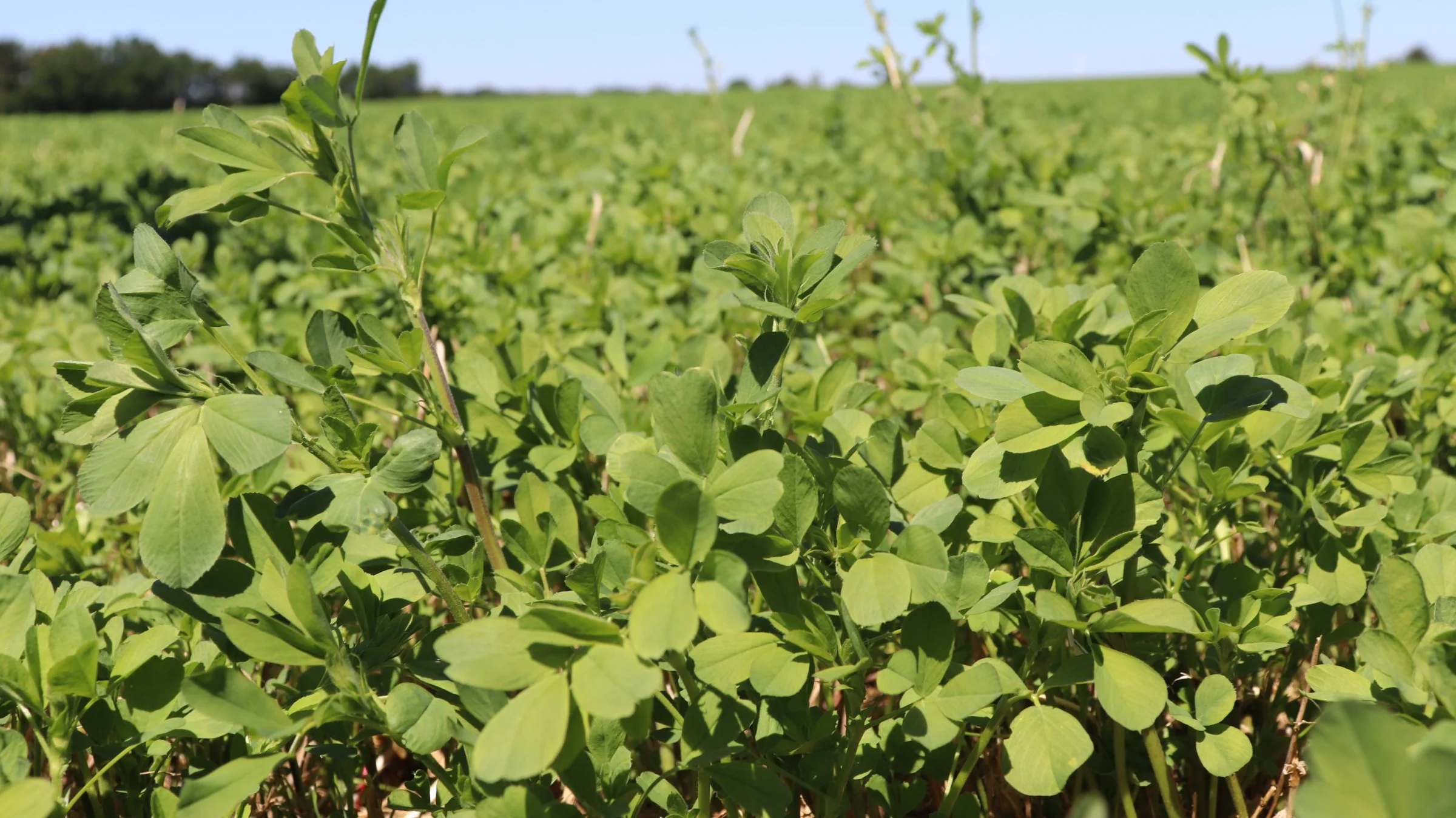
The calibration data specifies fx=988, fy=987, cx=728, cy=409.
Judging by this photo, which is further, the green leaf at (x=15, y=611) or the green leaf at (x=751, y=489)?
the green leaf at (x=15, y=611)

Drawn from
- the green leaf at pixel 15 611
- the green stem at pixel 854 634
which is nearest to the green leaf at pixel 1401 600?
the green stem at pixel 854 634

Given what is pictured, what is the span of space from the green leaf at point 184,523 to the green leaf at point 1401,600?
1.14m

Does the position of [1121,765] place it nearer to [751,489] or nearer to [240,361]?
[751,489]

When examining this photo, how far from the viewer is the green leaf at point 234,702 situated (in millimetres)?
873

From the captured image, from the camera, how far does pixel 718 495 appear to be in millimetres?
965

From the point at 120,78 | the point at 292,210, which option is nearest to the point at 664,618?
the point at 292,210

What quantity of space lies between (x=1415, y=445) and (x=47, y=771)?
2317 mm

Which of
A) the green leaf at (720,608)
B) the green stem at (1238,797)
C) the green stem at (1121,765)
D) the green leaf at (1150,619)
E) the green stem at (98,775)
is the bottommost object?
the green stem at (1238,797)

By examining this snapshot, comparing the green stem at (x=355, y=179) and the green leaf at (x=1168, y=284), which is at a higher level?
the green stem at (x=355, y=179)

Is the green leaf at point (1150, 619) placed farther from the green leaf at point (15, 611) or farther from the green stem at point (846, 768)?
the green leaf at point (15, 611)

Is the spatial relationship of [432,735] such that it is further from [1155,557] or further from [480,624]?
[1155,557]

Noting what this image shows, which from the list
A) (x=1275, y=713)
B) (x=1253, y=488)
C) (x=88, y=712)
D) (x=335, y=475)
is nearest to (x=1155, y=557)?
(x=1253, y=488)

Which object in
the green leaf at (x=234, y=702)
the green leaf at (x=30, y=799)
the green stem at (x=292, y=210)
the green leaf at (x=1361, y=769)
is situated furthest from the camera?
the green stem at (x=292, y=210)

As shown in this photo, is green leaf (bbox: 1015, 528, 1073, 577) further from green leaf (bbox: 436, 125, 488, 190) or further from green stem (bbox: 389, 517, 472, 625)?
green leaf (bbox: 436, 125, 488, 190)
